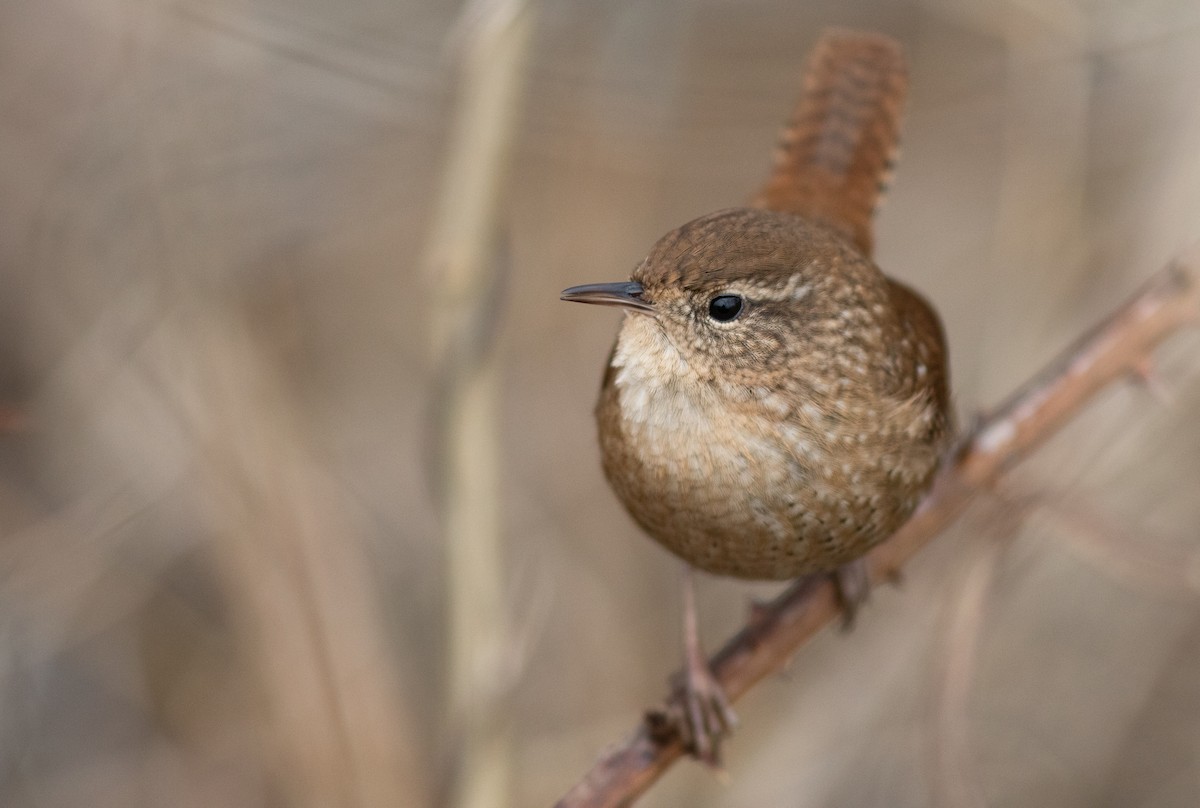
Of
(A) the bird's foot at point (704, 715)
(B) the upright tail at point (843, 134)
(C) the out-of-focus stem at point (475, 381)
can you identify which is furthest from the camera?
(B) the upright tail at point (843, 134)

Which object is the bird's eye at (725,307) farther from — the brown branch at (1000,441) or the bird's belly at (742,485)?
the brown branch at (1000,441)

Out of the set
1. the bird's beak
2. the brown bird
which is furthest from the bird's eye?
the bird's beak

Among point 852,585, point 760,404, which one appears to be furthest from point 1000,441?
point 760,404

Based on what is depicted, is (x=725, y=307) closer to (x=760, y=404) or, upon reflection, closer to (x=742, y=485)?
(x=760, y=404)

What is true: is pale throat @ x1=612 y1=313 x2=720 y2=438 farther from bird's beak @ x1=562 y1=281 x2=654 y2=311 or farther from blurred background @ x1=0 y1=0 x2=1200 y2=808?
blurred background @ x1=0 y1=0 x2=1200 y2=808

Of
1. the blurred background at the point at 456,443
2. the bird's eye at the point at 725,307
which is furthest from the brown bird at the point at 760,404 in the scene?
the blurred background at the point at 456,443

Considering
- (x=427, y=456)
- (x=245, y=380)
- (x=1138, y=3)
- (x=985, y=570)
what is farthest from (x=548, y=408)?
(x=985, y=570)

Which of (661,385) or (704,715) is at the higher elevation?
(661,385)
